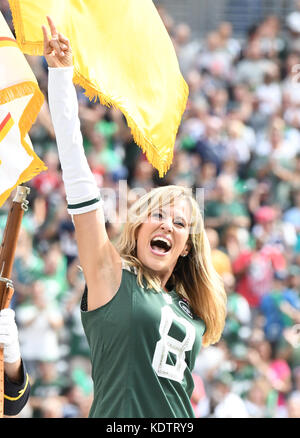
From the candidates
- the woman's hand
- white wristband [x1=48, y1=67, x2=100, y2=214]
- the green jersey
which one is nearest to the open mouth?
the green jersey

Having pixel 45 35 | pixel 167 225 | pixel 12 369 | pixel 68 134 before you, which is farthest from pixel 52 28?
pixel 12 369

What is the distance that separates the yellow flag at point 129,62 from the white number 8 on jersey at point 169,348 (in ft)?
1.88

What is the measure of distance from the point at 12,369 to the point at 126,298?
50 cm

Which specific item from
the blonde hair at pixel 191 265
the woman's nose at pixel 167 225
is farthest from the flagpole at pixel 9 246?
the woman's nose at pixel 167 225

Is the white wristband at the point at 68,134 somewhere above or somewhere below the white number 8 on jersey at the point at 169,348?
above

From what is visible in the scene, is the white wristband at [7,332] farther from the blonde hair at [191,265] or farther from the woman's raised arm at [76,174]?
the blonde hair at [191,265]

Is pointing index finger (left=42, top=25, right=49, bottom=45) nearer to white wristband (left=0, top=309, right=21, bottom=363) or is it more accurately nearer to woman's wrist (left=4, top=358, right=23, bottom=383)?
white wristband (left=0, top=309, right=21, bottom=363)

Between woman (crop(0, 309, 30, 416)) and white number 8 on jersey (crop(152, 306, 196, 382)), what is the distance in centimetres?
49

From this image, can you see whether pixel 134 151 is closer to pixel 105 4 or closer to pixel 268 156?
pixel 268 156

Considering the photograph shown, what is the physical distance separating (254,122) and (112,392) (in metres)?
6.46

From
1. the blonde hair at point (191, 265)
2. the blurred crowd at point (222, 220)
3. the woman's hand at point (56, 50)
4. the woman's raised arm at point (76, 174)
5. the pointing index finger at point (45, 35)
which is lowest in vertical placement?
the blurred crowd at point (222, 220)

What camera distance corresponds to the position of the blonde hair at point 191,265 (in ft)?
10.4

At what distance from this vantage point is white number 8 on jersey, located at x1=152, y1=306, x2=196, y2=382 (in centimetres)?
291
